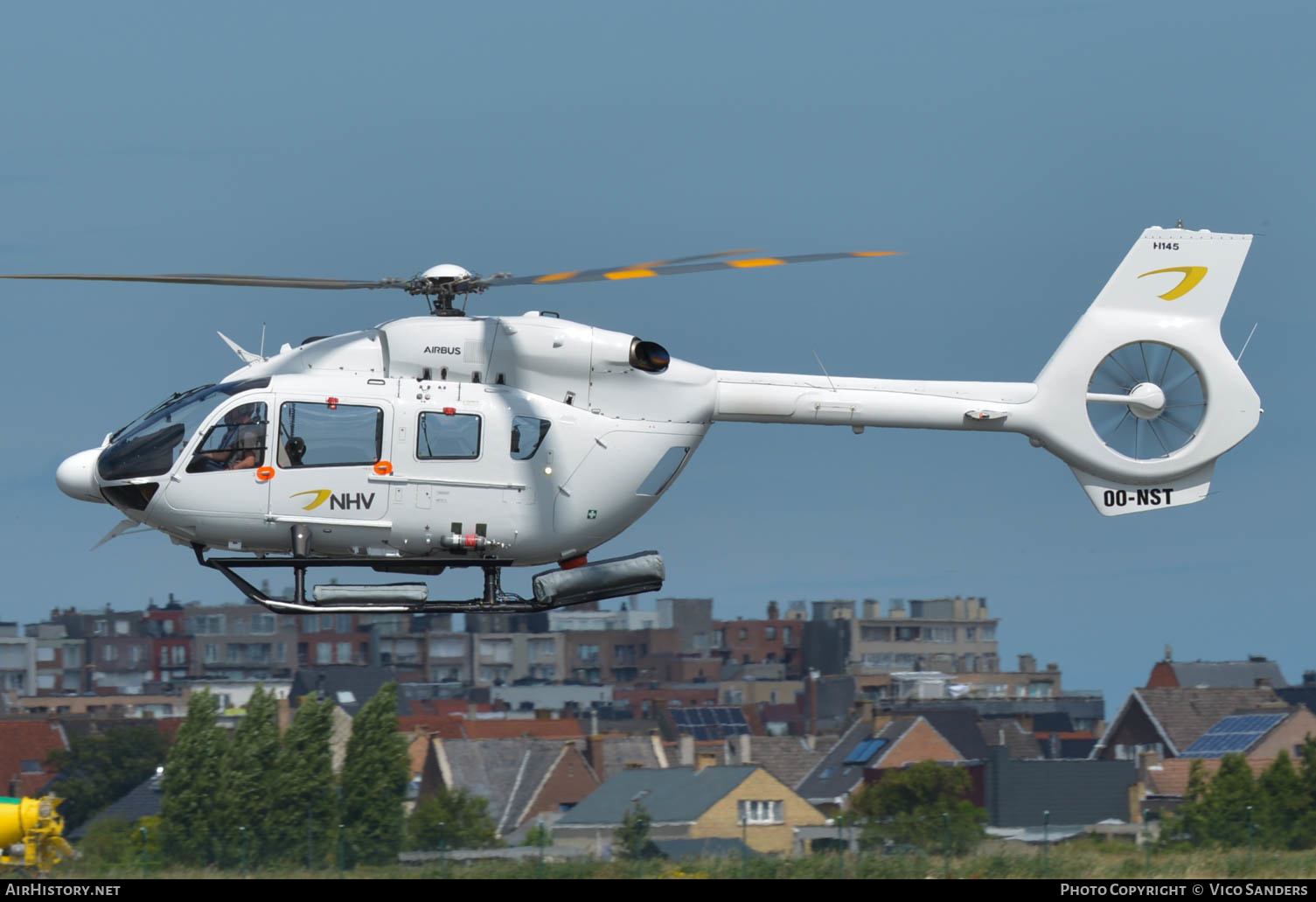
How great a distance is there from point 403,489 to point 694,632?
11838 cm

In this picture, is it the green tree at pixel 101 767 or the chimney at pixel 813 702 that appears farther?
the chimney at pixel 813 702

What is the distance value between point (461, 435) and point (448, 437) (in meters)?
0.15

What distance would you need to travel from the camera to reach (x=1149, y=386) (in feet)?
70.9

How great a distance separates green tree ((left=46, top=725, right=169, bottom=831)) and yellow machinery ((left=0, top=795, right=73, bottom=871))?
3332 cm

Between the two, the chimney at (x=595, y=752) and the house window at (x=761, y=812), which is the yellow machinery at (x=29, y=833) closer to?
the house window at (x=761, y=812)

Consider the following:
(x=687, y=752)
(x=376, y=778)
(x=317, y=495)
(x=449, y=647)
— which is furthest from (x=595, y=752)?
(x=449, y=647)

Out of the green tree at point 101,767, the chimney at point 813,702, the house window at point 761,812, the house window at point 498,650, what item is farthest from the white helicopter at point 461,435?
the house window at point 498,650

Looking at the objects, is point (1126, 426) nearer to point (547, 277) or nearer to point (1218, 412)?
point (1218, 412)

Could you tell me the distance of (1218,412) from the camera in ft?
70.6

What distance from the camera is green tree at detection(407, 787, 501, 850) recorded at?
49188 mm

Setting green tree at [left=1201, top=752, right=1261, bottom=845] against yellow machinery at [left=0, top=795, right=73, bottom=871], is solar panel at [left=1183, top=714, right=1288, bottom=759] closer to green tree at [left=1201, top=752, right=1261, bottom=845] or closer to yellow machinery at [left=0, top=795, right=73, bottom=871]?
green tree at [left=1201, top=752, right=1261, bottom=845]

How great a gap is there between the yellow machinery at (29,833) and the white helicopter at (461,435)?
1660cm

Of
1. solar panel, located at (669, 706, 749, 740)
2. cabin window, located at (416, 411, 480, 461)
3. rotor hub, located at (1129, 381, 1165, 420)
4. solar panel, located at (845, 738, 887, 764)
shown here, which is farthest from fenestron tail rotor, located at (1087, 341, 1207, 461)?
solar panel, located at (669, 706, 749, 740)

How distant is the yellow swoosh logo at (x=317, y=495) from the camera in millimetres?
18984
